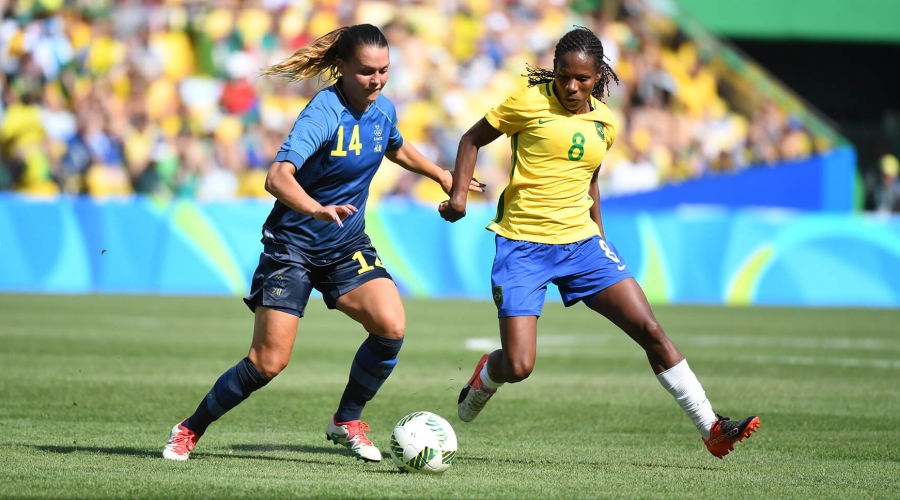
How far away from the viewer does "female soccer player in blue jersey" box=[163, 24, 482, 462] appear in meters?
6.22

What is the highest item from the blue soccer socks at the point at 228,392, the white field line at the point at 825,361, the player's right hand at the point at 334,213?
the player's right hand at the point at 334,213

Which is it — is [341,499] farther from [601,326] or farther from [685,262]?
[685,262]

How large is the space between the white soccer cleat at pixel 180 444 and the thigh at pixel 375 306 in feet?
3.43

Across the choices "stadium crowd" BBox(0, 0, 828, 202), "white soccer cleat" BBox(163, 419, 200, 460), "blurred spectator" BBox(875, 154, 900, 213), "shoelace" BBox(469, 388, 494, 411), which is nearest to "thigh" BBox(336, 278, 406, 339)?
"shoelace" BBox(469, 388, 494, 411)

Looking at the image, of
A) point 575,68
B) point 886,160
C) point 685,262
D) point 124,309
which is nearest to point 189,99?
point 124,309

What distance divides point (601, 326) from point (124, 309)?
6.41 m

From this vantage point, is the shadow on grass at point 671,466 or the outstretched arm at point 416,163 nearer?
the shadow on grass at point 671,466

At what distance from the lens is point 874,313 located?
1808cm

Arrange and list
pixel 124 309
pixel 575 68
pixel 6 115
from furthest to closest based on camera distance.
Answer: pixel 6 115, pixel 124 309, pixel 575 68

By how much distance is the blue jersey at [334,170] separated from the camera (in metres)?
6.27

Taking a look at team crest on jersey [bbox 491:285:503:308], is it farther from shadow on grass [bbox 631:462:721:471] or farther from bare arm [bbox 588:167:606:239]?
shadow on grass [bbox 631:462:721:471]

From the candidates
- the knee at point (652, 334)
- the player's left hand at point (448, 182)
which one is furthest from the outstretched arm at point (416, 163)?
the knee at point (652, 334)

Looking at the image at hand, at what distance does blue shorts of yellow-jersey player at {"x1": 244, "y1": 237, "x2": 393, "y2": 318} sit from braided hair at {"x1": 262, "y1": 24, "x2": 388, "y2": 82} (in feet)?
3.20

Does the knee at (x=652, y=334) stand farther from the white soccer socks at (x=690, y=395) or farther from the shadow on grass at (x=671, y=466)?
the shadow on grass at (x=671, y=466)
